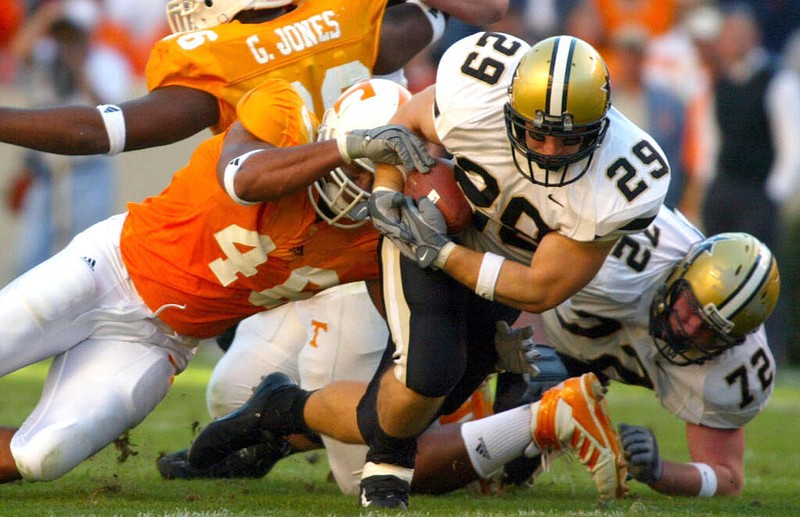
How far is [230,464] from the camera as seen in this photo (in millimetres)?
4703

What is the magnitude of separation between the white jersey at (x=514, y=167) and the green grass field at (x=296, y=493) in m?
0.83

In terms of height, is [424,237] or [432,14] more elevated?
[432,14]

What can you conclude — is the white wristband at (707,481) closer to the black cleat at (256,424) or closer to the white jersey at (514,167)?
the white jersey at (514,167)

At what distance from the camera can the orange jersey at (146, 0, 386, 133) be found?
4387 millimetres

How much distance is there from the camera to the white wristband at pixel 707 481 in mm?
4445

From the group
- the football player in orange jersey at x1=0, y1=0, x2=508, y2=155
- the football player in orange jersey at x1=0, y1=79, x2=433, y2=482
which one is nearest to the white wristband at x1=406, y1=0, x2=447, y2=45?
the football player in orange jersey at x1=0, y1=0, x2=508, y2=155

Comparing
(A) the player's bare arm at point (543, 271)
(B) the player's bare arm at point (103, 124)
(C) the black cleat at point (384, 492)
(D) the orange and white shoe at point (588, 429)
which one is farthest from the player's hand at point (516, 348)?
(B) the player's bare arm at point (103, 124)

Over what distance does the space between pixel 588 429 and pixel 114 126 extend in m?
1.75

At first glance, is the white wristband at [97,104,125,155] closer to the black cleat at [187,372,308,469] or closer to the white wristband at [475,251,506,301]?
the black cleat at [187,372,308,469]

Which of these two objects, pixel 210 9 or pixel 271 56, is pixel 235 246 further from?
pixel 210 9

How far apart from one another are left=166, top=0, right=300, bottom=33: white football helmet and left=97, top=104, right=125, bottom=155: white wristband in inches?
20.1

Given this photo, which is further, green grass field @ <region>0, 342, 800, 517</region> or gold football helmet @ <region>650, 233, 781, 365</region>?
gold football helmet @ <region>650, 233, 781, 365</region>

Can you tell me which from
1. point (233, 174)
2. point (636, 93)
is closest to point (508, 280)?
point (233, 174)

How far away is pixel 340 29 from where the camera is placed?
4.55 metres
